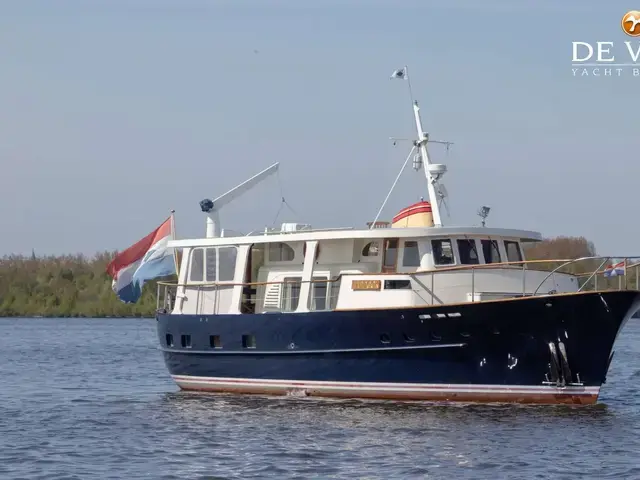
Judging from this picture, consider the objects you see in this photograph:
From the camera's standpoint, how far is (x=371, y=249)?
27562mm

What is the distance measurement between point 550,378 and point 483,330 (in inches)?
68.1

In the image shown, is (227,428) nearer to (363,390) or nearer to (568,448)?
(363,390)

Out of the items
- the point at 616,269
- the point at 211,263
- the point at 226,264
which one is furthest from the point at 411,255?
the point at 211,263

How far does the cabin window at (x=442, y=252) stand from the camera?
26.6 metres

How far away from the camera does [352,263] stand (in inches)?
1088

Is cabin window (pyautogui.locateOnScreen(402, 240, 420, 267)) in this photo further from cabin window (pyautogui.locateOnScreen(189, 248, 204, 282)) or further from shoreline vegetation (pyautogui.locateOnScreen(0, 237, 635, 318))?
shoreline vegetation (pyautogui.locateOnScreen(0, 237, 635, 318))

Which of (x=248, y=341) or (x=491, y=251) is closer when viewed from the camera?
(x=491, y=251)

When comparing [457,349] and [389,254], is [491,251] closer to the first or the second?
[389,254]

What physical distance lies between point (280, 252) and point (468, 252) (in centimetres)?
487

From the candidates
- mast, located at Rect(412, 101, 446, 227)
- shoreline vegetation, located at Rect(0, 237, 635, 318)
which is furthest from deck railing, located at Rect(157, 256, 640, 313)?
shoreline vegetation, located at Rect(0, 237, 635, 318)

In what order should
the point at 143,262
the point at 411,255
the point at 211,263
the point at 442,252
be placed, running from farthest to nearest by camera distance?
the point at 143,262 < the point at 211,263 < the point at 411,255 < the point at 442,252

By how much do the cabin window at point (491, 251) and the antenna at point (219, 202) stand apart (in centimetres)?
756

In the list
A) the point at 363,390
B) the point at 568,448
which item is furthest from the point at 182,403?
the point at 568,448

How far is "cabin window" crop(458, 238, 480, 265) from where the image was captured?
26734mm
